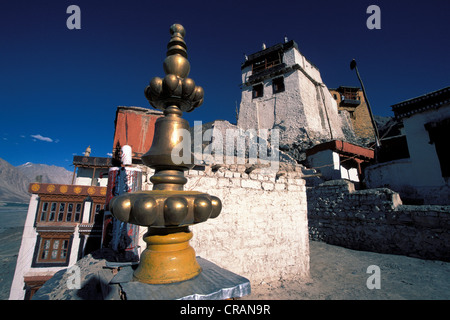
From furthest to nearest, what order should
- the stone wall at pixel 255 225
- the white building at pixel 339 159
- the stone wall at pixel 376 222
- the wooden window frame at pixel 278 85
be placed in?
the wooden window frame at pixel 278 85 → the white building at pixel 339 159 → the stone wall at pixel 376 222 → the stone wall at pixel 255 225

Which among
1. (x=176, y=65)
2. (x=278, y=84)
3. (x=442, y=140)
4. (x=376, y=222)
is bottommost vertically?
(x=376, y=222)

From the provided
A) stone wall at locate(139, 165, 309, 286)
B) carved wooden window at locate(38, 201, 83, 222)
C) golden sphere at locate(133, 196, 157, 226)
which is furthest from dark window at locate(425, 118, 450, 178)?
carved wooden window at locate(38, 201, 83, 222)

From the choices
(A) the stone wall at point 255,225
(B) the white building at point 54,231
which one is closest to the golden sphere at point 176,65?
(A) the stone wall at point 255,225

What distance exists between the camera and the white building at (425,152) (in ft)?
33.5

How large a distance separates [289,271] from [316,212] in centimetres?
619

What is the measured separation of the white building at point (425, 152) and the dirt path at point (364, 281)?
5472 mm

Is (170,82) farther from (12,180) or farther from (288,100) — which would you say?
(12,180)

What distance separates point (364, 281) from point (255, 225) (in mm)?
4577

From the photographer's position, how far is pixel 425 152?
36.0ft

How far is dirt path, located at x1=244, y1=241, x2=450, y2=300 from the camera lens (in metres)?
5.46

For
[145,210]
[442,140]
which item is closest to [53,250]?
[145,210]

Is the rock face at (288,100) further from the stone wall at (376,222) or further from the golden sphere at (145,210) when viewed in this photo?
the golden sphere at (145,210)

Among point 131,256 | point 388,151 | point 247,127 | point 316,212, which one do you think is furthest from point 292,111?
point 131,256

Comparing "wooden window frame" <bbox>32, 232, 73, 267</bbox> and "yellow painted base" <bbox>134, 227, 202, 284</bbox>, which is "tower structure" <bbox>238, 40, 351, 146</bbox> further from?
"yellow painted base" <bbox>134, 227, 202, 284</bbox>
